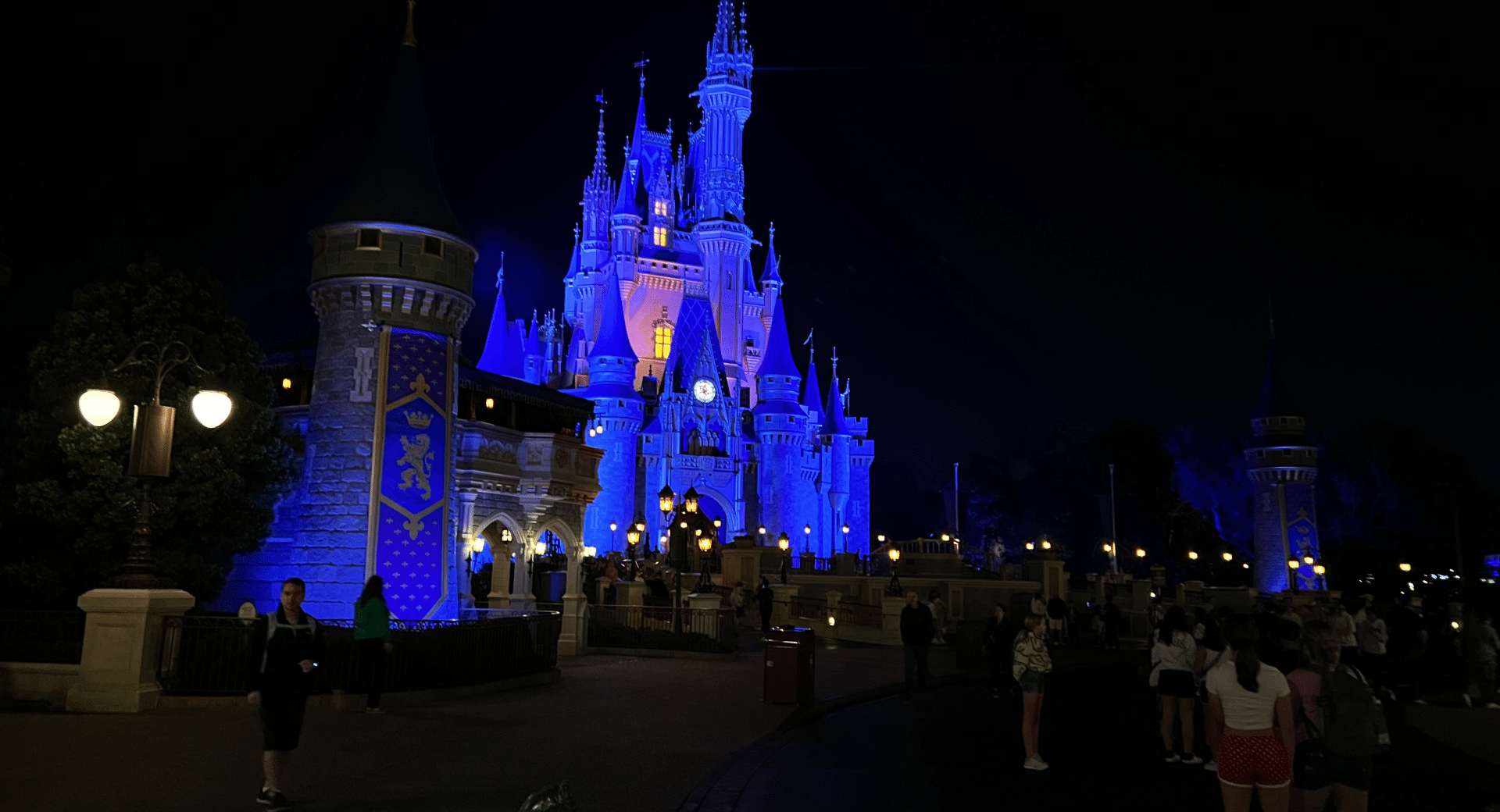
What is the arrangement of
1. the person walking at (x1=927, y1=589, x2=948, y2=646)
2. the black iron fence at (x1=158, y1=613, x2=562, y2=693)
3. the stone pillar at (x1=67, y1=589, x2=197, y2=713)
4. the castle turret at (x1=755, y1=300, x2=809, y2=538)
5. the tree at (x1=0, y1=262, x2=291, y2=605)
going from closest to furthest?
the stone pillar at (x1=67, y1=589, x2=197, y2=713), the black iron fence at (x1=158, y1=613, x2=562, y2=693), the tree at (x1=0, y1=262, x2=291, y2=605), the person walking at (x1=927, y1=589, x2=948, y2=646), the castle turret at (x1=755, y1=300, x2=809, y2=538)

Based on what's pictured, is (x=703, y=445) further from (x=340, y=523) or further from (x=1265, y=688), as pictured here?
(x=1265, y=688)

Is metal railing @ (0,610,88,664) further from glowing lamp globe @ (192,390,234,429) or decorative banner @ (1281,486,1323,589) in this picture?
decorative banner @ (1281,486,1323,589)

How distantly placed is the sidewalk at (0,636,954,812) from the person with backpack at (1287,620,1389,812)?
4600mm

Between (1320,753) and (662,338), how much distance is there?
67996mm

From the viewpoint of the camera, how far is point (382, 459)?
2206 cm

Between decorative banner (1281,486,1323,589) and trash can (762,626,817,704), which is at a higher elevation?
decorative banner (1281,486,1323,589)

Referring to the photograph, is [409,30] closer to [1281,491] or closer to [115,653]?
[115,653]

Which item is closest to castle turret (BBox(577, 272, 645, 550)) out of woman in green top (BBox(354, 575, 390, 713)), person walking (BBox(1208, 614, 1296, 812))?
woman in green top (BBox(354, 575, 390, 713))

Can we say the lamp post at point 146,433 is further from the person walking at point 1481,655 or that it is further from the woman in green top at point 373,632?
the person walking at point 1481,655

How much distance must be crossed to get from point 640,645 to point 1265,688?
711 inches

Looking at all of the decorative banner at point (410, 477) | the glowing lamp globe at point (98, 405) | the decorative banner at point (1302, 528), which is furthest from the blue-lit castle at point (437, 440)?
the decorative banner at point (1302, 528)

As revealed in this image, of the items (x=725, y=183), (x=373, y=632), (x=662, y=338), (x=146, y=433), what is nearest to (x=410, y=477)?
(x=373, y=632)

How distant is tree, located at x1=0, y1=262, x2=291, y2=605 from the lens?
18.2 metres

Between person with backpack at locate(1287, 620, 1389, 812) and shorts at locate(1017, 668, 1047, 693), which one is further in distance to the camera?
shorts at locate(1017, 668, 1047, 693)
